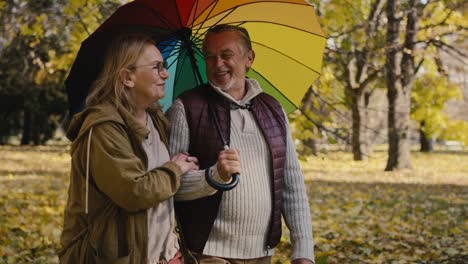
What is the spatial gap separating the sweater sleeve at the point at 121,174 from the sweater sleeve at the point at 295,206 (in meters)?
0.79

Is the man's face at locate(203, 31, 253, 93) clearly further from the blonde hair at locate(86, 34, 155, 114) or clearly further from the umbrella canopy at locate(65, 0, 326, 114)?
the blonde hair at locate(86, 34, 155, 114)

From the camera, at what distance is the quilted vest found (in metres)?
2.76

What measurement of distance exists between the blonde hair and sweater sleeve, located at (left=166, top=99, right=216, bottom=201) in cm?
26

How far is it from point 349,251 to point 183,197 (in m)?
5.24

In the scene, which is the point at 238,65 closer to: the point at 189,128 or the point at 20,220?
the point at 189,128

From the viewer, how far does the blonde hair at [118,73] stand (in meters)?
2.50

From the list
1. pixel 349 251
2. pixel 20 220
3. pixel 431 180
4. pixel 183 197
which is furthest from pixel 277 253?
pixel 431 180

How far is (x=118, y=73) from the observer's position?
2.51 meters

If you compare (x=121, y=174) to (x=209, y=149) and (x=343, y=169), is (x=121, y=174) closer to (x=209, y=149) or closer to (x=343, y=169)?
(x=209, y=149)

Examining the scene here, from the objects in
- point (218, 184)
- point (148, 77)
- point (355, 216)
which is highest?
point (148, 77)

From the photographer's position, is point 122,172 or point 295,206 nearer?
point 122,172

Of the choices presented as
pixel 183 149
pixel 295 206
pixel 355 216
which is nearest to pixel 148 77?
pixel 183 149

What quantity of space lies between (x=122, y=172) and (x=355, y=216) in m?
8.39

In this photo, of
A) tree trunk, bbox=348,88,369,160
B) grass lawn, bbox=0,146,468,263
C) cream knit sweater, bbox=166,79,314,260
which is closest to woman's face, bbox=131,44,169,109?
cream knit sweater, bbox=166,79,314,260
